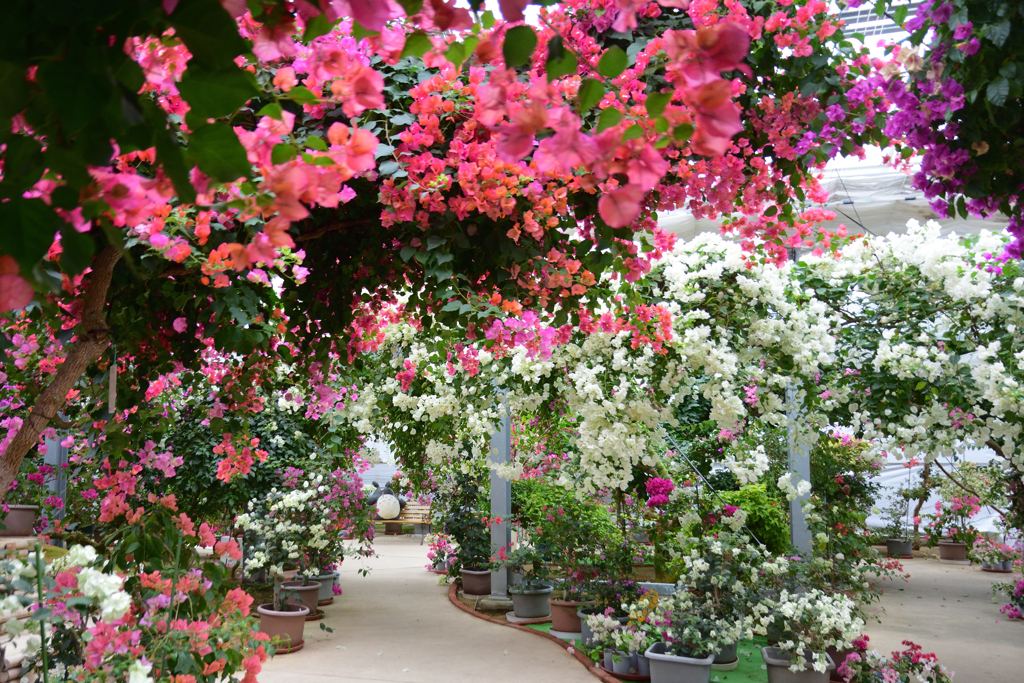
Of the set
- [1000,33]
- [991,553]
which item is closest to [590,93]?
[1000,33]

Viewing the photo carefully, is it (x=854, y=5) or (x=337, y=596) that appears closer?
(x=854, y=5)

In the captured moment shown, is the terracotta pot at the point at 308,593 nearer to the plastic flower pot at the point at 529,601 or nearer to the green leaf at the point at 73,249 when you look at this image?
the plastic flower pot at the point at 529,601

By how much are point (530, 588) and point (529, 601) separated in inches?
3.8

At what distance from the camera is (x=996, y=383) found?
341cm

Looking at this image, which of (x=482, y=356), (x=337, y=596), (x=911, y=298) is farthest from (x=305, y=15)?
(x=337, y=596)

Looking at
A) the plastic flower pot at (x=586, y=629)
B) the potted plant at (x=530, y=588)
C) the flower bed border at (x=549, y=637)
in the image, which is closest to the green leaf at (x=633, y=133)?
the flower bed border at (x=549, y=637)

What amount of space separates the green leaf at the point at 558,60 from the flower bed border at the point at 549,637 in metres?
4.03

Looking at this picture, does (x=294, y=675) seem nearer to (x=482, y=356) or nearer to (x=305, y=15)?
(x=482, y=356)

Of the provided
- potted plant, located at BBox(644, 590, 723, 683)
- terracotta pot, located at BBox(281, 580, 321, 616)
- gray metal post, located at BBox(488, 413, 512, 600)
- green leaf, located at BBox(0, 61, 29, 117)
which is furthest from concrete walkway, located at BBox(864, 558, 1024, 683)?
green leaf, located at BBox(0, 61, 29, 117)

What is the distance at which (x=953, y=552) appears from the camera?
998 cm

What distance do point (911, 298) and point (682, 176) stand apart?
104 inches

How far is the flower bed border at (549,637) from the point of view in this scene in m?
4.04

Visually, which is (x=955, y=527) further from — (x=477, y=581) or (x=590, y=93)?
(x=590, y=93)

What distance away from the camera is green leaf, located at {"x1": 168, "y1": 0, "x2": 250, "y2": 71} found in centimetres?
42
